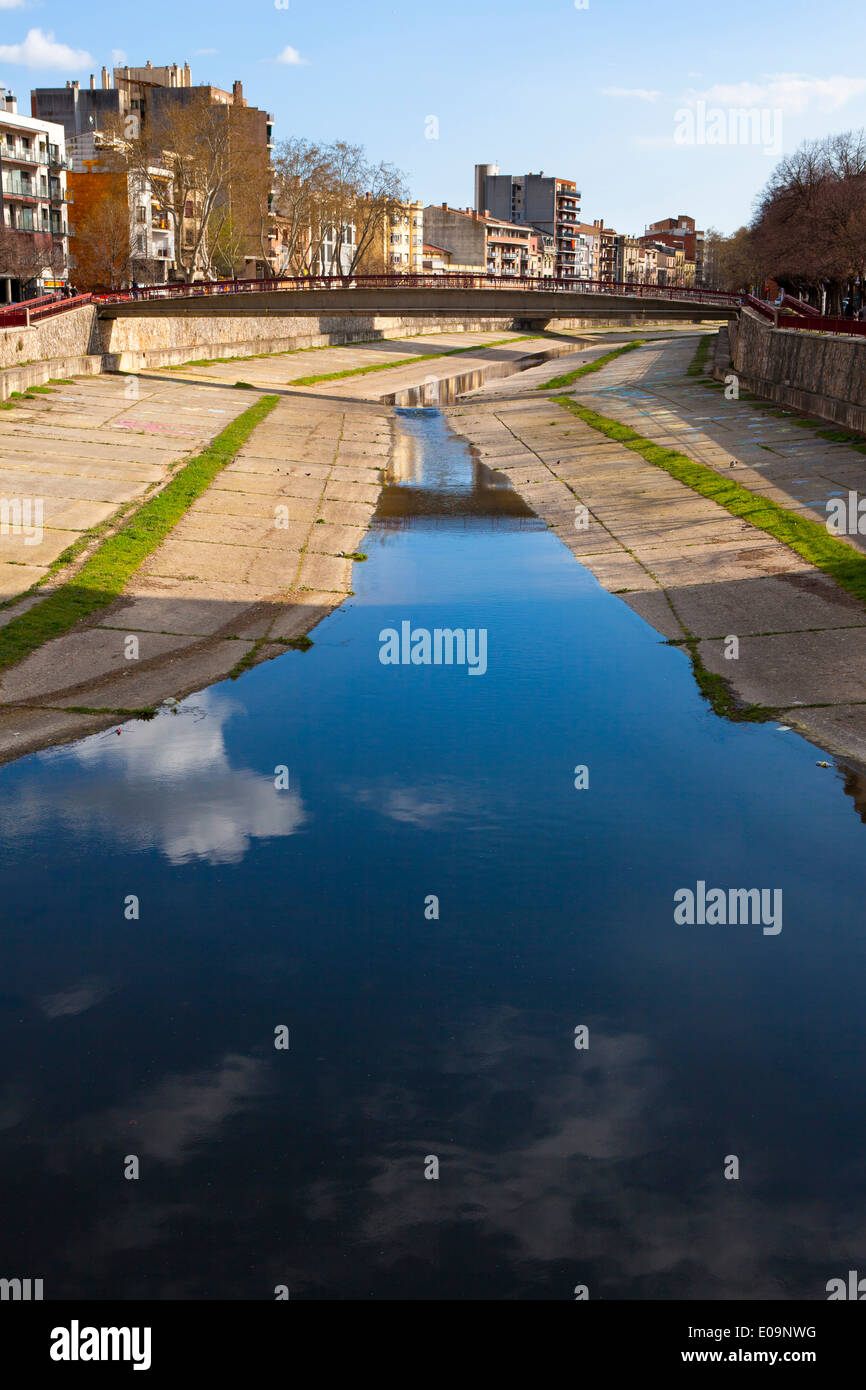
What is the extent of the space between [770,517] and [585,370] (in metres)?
42.9

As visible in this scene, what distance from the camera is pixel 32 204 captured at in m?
80.1

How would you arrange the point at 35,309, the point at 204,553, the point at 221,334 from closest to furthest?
the point at 204,553 → the point at 35,309 → the point at 221,334

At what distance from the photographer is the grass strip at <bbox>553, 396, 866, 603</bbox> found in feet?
72.4

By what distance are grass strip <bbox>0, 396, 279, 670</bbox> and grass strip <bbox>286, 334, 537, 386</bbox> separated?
28.0 meters

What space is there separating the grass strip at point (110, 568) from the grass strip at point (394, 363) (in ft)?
91.8

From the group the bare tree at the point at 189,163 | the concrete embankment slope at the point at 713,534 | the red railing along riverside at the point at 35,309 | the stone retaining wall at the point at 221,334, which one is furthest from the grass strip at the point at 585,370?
the bare tree at the point at 189,163

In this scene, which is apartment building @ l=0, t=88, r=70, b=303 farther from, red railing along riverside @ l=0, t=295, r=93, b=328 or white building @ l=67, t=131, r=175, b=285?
red railing along riverside @ l=0, t=295, r=93, b=328

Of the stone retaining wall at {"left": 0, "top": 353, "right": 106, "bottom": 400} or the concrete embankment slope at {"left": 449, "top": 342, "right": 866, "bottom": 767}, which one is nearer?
the concrete embankment slope at {"left": 449, "top": 342, "right": 866, "bottom": 767}

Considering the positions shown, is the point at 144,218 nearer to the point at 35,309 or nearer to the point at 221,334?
the point at 221,334

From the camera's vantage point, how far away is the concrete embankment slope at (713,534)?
17.1m

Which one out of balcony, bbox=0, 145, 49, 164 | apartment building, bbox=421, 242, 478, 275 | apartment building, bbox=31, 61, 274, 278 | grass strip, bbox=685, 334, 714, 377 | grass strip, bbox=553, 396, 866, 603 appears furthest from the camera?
apartment building, bbox=421, 242, 478, 275

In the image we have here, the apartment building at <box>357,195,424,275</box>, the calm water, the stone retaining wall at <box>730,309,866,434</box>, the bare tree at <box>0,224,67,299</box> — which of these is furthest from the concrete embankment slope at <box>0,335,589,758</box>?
the apartment building at <box>357,195,424,275</box>

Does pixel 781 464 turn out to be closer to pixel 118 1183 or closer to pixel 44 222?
pixel 118 1183

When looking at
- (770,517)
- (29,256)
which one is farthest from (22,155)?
(770,517)
